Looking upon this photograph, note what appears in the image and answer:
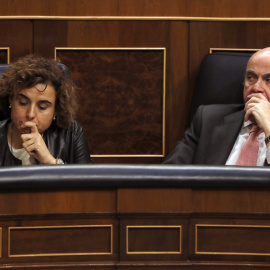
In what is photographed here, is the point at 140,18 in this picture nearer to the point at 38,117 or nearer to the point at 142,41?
the point at 142,41

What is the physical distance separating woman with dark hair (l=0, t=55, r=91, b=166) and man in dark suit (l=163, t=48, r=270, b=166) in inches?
9.2

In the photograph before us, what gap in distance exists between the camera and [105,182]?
79 cm

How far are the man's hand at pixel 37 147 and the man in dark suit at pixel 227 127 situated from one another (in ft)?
0.94

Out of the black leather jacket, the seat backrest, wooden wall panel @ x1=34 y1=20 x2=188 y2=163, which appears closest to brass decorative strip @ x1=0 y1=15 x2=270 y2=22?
wooden wall panel @ x1=34 y1=20 x2=188 y2=163

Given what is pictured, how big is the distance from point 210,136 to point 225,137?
0.12 ft


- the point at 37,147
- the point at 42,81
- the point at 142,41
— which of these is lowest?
the point at 37,147

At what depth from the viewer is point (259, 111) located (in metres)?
1.27

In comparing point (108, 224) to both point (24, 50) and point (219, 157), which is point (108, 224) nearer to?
point (219, 157)

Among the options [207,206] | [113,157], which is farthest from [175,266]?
[113,157]

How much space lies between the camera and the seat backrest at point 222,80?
4.72 ft

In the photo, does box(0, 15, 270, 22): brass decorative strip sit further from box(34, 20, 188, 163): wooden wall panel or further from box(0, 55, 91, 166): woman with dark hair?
box(0, 55, 91, 166): woman with dark hair

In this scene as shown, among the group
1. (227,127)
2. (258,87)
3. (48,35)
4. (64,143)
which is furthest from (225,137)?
(48,35)

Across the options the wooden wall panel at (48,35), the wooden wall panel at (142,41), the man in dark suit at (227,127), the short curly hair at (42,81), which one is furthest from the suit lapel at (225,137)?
the wooden wall panel at (48,35)

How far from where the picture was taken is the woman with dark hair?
1.22m
